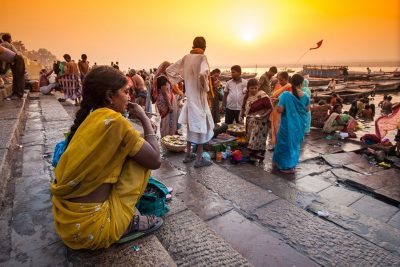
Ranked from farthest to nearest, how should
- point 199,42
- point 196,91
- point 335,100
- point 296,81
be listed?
1. point 335,100
2. point 296,81
3. point 196,91
4. point 199,42

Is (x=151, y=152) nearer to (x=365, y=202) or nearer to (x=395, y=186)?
(x=365, y=202)

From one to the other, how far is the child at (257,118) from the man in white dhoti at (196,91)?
1281 millimetres

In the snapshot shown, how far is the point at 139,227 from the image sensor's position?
2.14 m

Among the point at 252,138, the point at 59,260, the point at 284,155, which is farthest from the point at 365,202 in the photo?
the point at 59,260

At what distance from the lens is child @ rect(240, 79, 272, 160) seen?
524 cm

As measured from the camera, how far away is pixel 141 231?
2.15 meters

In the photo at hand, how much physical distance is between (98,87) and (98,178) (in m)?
0.66

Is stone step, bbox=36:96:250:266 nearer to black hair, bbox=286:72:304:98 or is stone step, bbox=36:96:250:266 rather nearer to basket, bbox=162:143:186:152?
basket, bbox=162:143:186:152

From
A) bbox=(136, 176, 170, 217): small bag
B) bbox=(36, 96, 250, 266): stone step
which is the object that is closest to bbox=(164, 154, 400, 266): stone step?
bbox=(36, 96, 250, 266): stone step

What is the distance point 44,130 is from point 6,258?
408 cm

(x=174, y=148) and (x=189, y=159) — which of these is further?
(x=174, y=148)

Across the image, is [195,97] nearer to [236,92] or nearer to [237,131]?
[237,131]

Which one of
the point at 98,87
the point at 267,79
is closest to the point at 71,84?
the point at 267,79

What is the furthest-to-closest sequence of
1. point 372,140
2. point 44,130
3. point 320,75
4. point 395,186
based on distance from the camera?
point 320,75 < point 372,140 < point 44,130 < point 395,186
